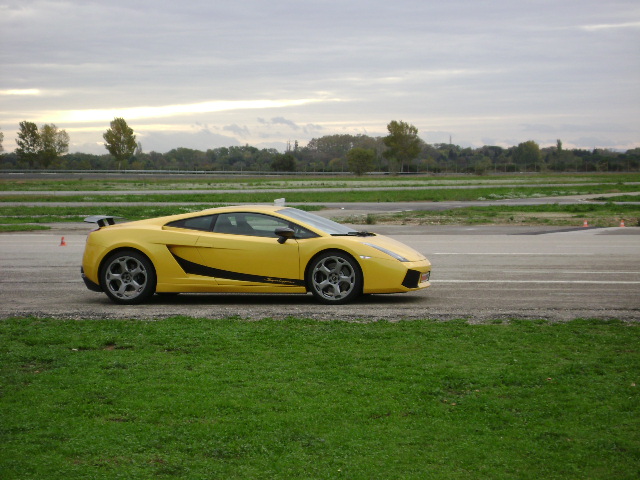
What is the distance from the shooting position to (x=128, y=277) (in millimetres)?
9945

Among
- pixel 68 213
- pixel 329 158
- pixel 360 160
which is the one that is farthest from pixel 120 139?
pixel 68 213

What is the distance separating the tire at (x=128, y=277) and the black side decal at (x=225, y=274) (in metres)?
0.43

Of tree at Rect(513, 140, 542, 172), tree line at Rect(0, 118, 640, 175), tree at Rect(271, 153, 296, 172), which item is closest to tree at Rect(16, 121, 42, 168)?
tree line at Rect(0, 118, 640, 175)

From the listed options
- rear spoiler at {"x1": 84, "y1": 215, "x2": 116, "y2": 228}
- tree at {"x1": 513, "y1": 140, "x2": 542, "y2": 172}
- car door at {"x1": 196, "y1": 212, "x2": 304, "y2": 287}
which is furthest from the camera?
tree at {"x1": 513, "y1": 140, "x2": 542, "y2": 172}

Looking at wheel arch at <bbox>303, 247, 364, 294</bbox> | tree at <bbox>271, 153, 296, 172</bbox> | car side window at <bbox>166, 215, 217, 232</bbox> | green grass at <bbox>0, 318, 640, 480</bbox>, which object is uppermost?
tree at <bbox>271, 153, 296, 172</bbox>

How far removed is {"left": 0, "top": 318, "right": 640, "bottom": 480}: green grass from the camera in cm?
436

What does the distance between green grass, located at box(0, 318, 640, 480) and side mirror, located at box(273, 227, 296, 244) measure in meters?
2.09

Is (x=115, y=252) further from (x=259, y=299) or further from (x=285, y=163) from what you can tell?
(x=285, y=163)

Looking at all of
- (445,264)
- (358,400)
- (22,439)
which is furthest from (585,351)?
(445,264)

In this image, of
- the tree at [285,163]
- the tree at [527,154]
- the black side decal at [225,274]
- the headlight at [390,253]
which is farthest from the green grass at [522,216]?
the tree at [527,154]

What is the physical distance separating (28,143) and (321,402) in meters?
120

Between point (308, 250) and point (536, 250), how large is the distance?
24.7ft

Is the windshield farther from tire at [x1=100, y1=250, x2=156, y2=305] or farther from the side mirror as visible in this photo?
tire at [x1=100, y1=250, x2=156, y2=305]

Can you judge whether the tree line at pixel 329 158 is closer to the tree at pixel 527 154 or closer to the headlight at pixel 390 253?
the tree at pixel 527 154
